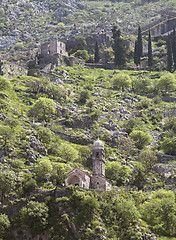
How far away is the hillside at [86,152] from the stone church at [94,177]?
3356 millimetres

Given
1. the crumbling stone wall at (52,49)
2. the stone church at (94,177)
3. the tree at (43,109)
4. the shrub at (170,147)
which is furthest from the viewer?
the crumbling stone wall at (52,49)

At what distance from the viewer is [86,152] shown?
96.0 metres

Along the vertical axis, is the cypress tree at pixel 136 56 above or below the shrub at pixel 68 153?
above

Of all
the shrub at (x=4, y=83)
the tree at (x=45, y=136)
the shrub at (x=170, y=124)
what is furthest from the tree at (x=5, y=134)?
the shrub at (x=170, y=124)

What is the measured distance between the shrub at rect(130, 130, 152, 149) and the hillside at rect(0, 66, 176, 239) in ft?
0.89

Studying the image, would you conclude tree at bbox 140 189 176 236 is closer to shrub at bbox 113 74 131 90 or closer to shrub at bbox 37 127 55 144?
shrub at bbox 37 127 55 144

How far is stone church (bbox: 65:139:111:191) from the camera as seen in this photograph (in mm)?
74500

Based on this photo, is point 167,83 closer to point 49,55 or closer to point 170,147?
point 170,147

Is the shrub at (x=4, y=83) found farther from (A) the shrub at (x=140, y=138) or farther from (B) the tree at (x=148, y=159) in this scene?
(B) the tree at (x=148, y=159)

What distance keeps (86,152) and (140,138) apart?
58.5ft

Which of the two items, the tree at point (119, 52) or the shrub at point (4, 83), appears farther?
the tree at point (119, 52)

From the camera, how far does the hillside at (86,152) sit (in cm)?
6719

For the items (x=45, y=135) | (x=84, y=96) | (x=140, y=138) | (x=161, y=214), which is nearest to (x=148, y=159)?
(x=140, y=138)

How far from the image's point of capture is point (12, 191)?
74.2 metres
